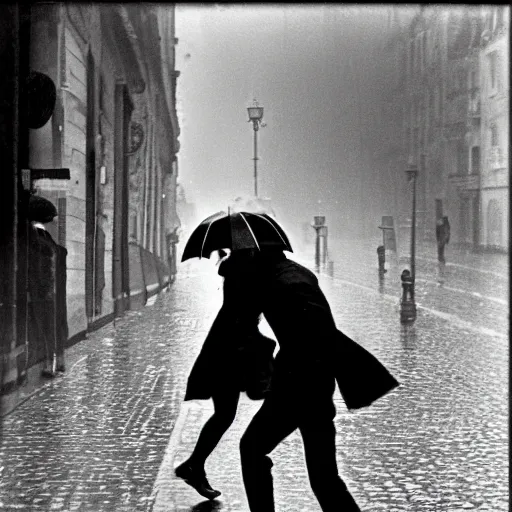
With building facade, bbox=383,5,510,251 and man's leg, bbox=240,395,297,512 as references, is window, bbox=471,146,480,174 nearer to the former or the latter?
building facade, bbox=383,5,510,251

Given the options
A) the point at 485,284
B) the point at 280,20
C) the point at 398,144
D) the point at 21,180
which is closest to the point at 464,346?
the point at 485,284

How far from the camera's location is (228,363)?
452cm

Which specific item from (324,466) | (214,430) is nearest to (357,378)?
(324,466)

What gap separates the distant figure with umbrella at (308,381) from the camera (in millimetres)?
3689

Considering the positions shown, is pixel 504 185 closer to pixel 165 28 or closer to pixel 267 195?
pixel 267 195

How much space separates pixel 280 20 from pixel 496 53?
3.46ft

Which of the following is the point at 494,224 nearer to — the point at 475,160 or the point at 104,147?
the point at 475,160

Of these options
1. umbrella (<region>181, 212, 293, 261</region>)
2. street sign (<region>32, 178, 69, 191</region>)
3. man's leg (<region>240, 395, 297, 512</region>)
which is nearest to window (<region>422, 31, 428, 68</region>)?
umbrella (<region>181, 212, 293, 261</region>)

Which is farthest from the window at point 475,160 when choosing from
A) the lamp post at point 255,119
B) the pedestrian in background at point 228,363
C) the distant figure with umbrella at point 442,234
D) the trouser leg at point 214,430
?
the trouser leg at point 214,430

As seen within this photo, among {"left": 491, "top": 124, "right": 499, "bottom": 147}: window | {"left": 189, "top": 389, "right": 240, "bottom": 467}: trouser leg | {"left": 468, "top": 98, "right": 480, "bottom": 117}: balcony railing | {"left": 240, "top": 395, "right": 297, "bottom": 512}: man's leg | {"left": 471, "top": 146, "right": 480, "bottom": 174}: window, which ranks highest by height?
{"left": 468, "top": 98, "right": 480, "bottom": 117}: balcony railing

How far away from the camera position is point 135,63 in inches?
236

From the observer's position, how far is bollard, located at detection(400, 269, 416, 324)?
585 centimetres

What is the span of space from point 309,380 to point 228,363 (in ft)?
2.83

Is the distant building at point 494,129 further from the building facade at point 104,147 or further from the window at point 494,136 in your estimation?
the building facade at point 104,147
